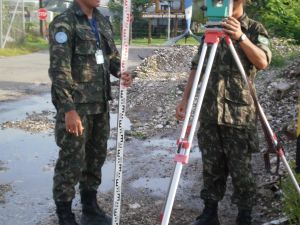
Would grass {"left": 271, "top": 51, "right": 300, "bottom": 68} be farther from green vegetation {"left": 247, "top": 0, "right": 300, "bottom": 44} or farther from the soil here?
green vegetation {"left": 247, "top": 0, "right": 300, "bottom": 44}

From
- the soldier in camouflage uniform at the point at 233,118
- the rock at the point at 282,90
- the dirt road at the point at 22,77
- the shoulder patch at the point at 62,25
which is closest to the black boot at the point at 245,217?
the soldier in camouflage uniform at the point at 233,118

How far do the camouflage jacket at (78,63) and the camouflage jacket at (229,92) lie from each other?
0.81 m

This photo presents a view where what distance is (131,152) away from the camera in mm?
6586

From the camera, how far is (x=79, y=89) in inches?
149

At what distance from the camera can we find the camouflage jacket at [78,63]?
3633 mm

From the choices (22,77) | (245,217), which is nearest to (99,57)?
(245,217)

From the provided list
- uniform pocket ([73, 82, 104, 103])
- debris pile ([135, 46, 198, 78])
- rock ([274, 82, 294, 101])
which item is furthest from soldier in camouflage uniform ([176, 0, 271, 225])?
debris pile ([135, 46, 198, 78])

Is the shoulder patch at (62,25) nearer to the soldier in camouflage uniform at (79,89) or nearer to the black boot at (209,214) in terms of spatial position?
the soldier in camouflage uniform at (79,89)

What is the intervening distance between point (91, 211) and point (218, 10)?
211 cm

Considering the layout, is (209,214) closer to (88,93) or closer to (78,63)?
(88,93)

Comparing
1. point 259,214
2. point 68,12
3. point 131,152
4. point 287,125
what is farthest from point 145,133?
point 68,12

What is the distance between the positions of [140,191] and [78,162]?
1.39 meters

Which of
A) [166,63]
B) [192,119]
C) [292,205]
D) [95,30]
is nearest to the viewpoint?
[192,119]

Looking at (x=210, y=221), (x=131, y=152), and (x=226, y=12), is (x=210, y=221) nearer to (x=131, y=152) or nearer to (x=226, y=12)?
(x=226, y=12)
